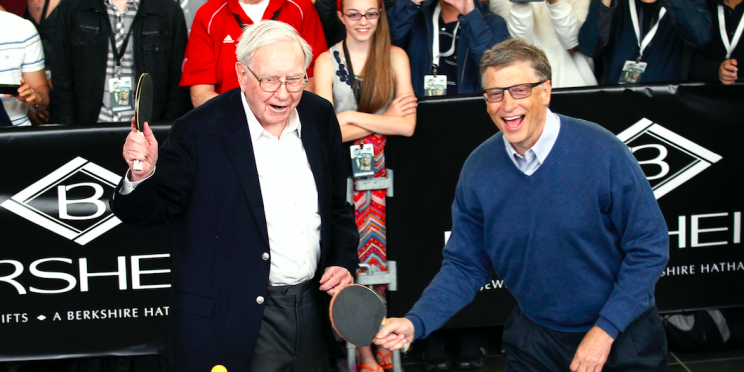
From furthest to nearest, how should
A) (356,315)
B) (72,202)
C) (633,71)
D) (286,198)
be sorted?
(633,71) → (72,202) → (286,198) → (356,315)

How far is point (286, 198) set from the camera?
115 inches

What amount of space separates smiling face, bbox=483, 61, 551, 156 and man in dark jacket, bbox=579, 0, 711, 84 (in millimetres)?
2196

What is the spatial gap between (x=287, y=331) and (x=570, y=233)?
3.55 feet

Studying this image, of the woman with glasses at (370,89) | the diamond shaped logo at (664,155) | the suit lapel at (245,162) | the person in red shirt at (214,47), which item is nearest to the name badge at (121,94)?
the person in red shirt at (214,47)

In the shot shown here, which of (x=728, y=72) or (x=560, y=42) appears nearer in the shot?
(x=728, y=72)

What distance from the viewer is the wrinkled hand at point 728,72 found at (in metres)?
4.48

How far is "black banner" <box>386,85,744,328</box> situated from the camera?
441 cm

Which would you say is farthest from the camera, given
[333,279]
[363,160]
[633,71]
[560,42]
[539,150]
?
[560,42]

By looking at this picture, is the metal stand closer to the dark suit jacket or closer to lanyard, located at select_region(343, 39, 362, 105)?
lanyard, located at select_region(343, 39, 362, 105)

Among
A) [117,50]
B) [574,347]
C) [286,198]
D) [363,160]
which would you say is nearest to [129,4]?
[117,50]

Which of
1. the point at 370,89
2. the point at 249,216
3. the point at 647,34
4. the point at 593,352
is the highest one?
the point at 647,34

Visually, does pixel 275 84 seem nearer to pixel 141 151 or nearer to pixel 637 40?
pixel 141 151

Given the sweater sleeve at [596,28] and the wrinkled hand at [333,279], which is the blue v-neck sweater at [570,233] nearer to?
the wrinkled hand at [333,279]

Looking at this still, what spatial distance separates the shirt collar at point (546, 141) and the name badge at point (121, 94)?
2461mm
